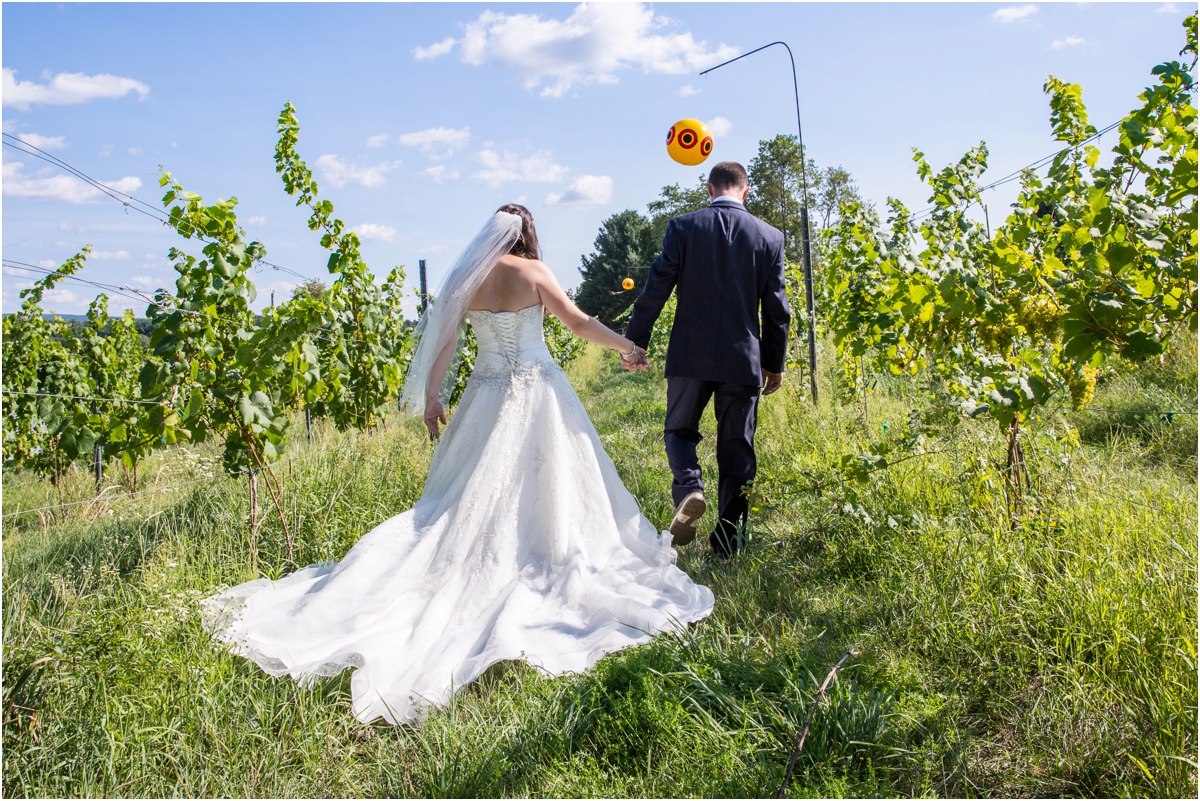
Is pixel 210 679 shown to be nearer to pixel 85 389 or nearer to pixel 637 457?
pixel 637 457

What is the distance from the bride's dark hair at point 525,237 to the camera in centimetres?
345

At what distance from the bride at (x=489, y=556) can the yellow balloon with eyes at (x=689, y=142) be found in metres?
1.43

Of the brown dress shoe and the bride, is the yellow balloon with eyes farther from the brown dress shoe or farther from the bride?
the brown dress shoe

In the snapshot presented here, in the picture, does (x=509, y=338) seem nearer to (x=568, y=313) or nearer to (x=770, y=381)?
(x=568, y=313)

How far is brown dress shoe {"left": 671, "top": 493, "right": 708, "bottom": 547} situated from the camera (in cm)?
344

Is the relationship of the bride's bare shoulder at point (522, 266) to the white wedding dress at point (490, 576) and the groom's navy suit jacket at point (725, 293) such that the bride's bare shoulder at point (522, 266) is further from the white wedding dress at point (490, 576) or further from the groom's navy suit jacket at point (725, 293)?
the groom's navy suit jacket at point (725, 293)

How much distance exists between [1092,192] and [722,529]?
2259mm

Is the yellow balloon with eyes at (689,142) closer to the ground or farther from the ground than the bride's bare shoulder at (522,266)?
farther from the ground

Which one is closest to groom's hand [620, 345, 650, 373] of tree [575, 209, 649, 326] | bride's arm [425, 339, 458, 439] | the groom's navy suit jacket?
the groom's navy suit jacket

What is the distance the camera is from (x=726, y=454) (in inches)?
143

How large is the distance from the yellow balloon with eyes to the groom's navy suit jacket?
0.91 meters

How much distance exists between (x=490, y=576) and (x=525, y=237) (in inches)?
64.2

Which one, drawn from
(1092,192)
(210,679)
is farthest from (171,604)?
(1092,192)

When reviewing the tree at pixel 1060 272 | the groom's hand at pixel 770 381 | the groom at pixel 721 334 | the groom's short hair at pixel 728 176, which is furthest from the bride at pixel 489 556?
the tree at pixel 1060 272
